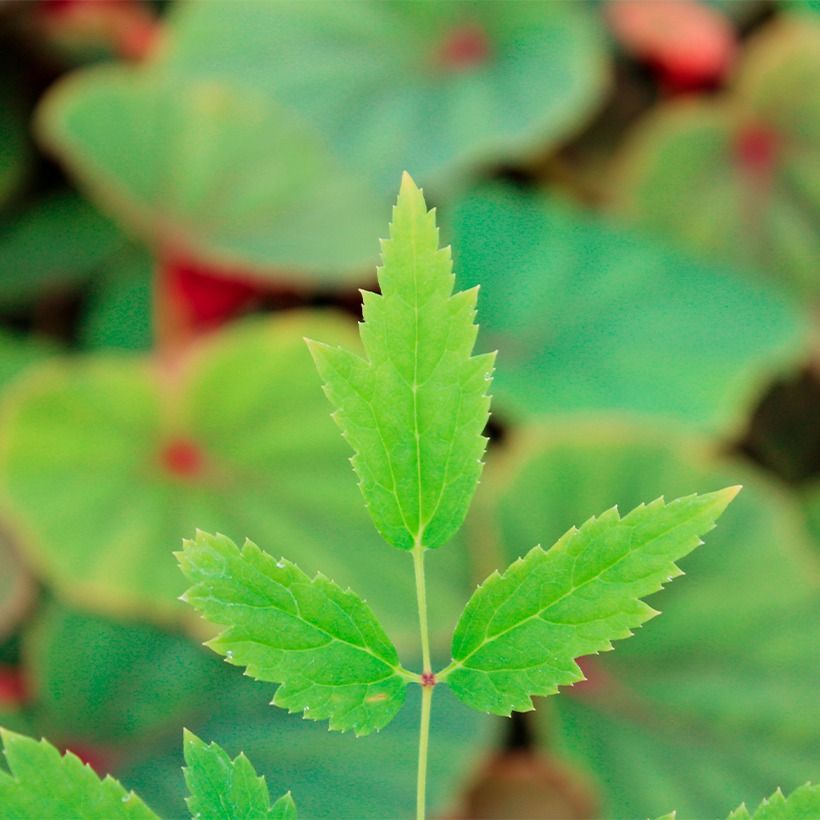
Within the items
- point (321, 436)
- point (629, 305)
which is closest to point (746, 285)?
point (629, 305)

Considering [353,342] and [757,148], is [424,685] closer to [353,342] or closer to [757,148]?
[353,342]

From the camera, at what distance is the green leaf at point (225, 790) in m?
0.13

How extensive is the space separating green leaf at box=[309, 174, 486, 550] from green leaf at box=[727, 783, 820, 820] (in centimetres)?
5

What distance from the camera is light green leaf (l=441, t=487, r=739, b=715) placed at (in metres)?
0.12

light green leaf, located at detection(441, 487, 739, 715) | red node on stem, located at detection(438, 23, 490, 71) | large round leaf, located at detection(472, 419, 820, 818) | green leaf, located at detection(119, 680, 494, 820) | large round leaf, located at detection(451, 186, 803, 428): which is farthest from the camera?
red node on stem, located at detection(438, 23, 490, 71)

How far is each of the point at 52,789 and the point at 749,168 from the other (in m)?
0.91

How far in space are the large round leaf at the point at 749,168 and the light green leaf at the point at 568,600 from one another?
0.81m

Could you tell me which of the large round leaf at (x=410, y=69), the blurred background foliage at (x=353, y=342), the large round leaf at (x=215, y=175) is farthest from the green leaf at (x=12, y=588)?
the large round leaf at (x=410, y=69)

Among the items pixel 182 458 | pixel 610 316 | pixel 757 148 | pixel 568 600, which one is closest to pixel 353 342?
pixel 182 458

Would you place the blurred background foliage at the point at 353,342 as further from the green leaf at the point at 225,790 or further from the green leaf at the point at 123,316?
the green leaf at the point at 225,790

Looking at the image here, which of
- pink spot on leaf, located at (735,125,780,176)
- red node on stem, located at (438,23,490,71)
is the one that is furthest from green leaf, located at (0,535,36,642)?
pink spot on leaf, located at (735,125,780,176)

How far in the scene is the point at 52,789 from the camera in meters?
0.13

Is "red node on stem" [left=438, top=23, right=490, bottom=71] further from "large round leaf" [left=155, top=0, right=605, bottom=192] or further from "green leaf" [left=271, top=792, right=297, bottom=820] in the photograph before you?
"green leaf" [left=271, top=792, right=297, bottom=820]

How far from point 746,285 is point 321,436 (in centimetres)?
37
